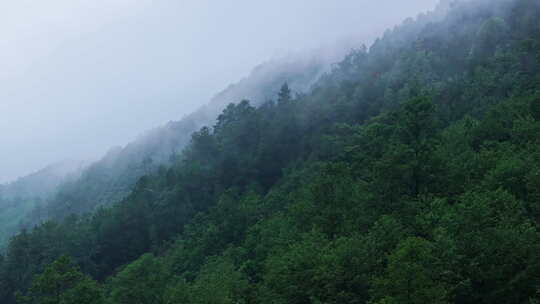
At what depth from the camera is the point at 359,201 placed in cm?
3869

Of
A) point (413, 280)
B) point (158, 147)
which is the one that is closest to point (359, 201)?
point (413, 280)

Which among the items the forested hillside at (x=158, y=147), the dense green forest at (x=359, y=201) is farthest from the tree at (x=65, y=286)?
the forested hillside at (x=158, y=147)

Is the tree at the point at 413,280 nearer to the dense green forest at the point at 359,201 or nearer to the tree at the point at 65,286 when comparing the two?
the dense green forest at the point at 359,201

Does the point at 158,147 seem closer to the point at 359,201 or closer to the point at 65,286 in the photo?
the point at 65,286

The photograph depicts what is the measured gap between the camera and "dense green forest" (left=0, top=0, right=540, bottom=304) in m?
25.3

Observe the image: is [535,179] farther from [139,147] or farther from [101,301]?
[139,147]

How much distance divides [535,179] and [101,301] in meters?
30.9

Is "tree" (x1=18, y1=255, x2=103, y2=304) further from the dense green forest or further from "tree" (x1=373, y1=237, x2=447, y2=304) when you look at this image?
"tree" (x1=373, y1=237, x2=447, y2=304)

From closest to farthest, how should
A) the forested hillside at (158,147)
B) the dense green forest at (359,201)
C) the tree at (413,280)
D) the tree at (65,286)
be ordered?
the tree at (413,280) → the dense green forest at (359,201) → the tree at (65,286) → the forested hillside at (158,147)

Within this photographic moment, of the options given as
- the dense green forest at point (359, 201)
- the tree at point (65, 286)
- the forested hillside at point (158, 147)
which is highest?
the forested hillside at point (158, 147)

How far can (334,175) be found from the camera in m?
40.7

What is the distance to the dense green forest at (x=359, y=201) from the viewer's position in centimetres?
2527

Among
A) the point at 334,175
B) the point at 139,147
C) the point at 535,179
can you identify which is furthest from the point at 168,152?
the point at 535,179

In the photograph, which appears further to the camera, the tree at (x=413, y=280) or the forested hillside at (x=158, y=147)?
the forested hillside at (x=158, y=147)
